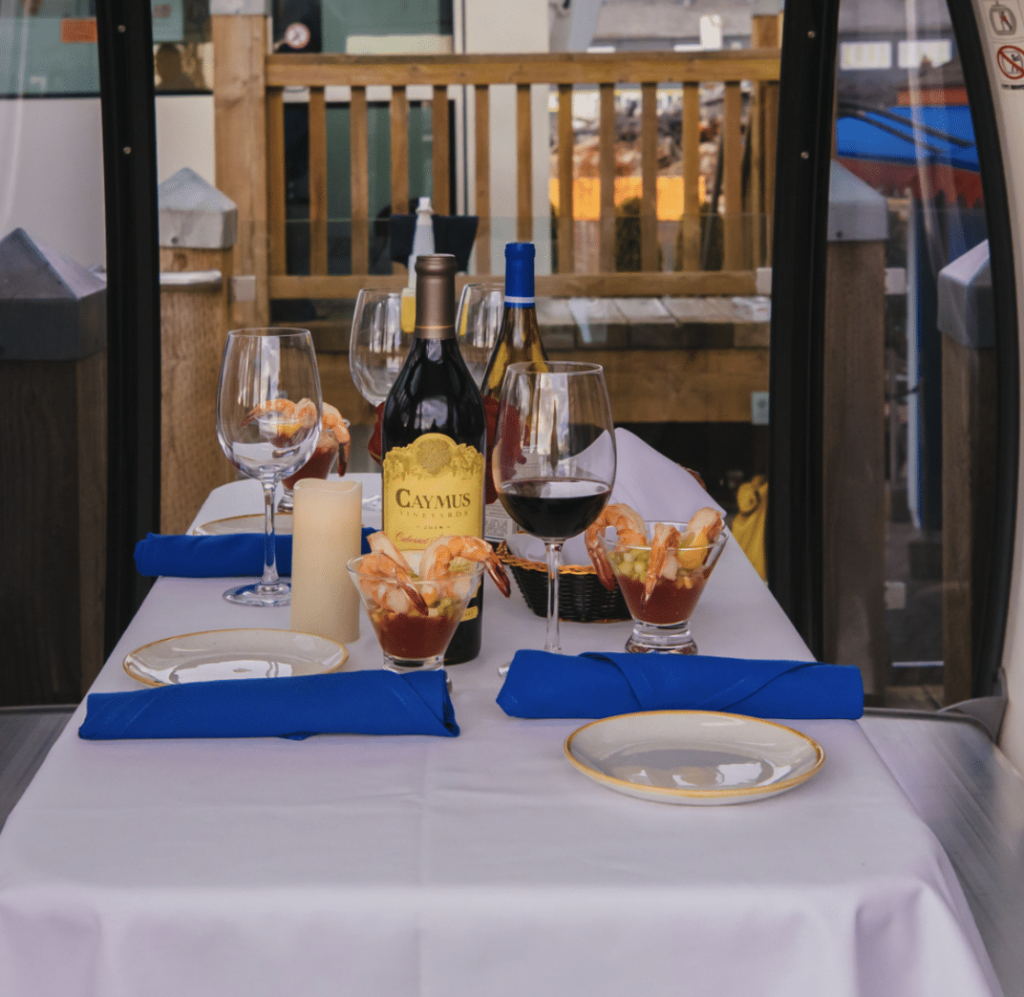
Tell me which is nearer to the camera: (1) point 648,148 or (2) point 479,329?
(2) point 479,329

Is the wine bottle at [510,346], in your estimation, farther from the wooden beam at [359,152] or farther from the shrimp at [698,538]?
the wooden beam at [359,152]

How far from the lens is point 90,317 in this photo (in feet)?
7.27

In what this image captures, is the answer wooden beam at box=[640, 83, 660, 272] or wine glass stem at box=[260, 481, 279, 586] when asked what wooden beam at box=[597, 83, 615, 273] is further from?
wine glass stem at box=[260, 481, 279, 586]

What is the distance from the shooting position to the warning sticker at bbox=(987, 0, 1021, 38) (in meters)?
1.72

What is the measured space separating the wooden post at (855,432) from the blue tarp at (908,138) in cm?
6

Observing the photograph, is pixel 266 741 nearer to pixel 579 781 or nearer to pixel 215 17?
pixel 579 781

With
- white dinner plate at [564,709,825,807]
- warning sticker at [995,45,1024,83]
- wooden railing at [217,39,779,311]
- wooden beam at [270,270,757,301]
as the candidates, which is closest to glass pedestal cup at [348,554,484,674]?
white dinner plate at [564,709,825,807]

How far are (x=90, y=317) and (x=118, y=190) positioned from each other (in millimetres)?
332

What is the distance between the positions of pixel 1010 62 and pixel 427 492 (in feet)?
4.40

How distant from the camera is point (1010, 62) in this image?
173 centimetres

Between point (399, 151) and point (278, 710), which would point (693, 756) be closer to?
point (278, 710)

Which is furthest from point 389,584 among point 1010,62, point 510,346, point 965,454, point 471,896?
point 965,454

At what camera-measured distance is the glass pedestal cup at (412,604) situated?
0.74m

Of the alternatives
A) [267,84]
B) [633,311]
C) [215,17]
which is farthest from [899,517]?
[215,17]
